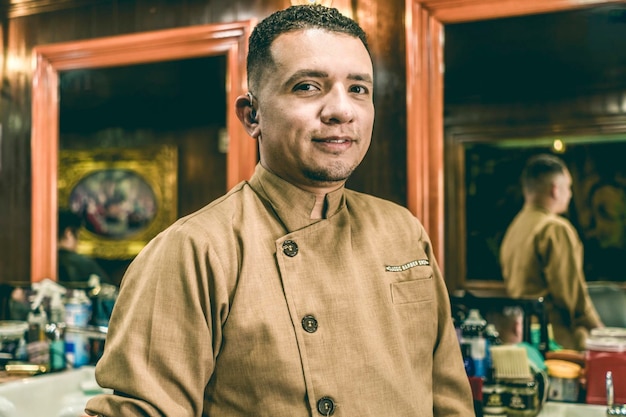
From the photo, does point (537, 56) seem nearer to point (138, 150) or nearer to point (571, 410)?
point (571, 410)

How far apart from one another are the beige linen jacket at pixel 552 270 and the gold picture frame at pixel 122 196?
124cm

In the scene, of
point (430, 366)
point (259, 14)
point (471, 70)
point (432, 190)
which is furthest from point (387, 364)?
point (259, 14)

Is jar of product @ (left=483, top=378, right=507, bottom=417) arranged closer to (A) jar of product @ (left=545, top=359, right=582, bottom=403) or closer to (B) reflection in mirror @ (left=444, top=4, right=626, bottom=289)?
(A) jar of product @ (left=545, top=359, right=582, bottom=403)

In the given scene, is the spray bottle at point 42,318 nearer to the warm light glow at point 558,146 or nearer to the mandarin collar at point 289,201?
the mandarin collar at point 289,201

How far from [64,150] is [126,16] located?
1.99 ft

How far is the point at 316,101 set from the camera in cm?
120

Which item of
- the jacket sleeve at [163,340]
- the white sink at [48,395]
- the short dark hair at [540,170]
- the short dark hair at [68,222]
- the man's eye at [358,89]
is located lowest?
the white sink at [48,395]

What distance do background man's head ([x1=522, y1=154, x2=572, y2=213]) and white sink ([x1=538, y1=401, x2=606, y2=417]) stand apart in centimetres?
56

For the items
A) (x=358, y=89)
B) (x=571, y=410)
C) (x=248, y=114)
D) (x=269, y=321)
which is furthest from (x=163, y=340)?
(x=571, y=410)

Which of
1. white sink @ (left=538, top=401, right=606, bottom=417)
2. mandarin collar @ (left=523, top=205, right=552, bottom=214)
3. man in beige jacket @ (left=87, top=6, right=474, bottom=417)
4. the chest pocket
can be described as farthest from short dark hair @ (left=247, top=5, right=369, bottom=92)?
white sink @ (left=538, top=401, right=606, bottom=417)

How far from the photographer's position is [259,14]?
234 cm

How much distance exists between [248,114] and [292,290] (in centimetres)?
38

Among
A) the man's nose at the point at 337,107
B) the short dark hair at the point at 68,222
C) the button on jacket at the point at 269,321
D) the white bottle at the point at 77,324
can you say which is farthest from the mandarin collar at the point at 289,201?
the short dark hair at the point at 68,222

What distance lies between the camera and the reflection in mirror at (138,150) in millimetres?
2391
